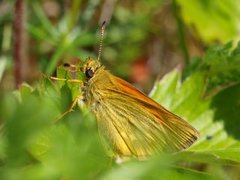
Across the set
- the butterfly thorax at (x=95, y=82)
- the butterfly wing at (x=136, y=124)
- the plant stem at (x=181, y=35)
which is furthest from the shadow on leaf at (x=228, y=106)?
the plant stem at (x=181, y=35)

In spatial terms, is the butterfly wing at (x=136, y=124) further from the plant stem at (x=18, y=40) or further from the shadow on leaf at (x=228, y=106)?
the plant stem at (x=18, y=40)

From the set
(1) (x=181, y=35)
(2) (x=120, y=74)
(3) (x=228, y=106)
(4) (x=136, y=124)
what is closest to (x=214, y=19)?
(1) (x=181, y=35)

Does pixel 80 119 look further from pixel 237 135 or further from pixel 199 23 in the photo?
pixel 199 23

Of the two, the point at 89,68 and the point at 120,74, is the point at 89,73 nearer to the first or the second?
the point at 89,68

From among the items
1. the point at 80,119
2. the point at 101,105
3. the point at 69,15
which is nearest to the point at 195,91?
the point at 101,105

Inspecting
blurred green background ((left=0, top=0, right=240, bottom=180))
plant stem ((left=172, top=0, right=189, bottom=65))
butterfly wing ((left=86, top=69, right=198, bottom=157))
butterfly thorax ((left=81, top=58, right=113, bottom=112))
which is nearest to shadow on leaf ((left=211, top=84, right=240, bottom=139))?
blurred green background ((left=0, top=0, right=240, bottom=180))
